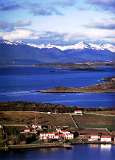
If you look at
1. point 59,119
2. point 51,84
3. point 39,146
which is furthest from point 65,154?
point 51,84

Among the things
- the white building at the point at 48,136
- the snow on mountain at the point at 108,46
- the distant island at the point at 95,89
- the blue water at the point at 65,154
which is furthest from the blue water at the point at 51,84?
the blue water at the point at 65,154

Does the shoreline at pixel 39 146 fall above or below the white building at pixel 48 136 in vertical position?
below

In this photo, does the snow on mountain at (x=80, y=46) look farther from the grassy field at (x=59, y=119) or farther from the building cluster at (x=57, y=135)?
the building cluster at (x=57, y=135)

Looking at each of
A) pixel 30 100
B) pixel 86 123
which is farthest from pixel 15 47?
pixel 86 123

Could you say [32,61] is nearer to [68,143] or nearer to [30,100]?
[30,100]

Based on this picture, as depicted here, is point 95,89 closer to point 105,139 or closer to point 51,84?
point 51,84

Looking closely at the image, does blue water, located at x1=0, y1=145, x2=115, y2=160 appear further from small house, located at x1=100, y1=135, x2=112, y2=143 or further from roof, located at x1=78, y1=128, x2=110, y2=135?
roof, located at x1=78, y1=128, x2=110, y2=135
